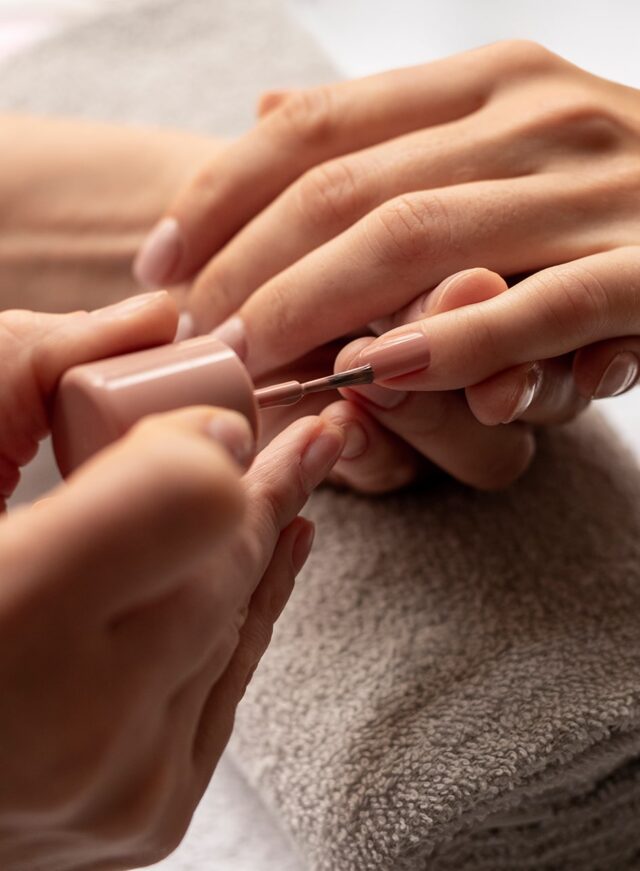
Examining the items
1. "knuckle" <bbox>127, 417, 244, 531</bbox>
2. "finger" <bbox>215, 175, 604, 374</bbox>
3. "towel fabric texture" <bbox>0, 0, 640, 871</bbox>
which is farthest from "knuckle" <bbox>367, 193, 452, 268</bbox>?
"knuckle" <bbox>127, 417, 244, 531</bbox>

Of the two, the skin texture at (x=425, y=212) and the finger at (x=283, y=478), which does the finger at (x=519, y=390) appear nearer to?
the skin texture at (x=425, y=212)

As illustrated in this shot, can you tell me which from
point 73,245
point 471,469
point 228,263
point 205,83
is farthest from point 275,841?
point 205,83

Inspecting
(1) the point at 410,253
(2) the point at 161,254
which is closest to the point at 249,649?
(1) the point at 410,253

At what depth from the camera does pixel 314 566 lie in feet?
Result: 2.34

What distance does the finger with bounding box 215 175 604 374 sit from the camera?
0.61 m

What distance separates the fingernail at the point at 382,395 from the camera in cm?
62

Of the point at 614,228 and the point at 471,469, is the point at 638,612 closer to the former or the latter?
the point at 471,469

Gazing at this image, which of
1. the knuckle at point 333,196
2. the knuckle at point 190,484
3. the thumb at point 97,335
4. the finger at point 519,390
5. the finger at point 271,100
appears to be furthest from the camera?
the finger at point 271,100

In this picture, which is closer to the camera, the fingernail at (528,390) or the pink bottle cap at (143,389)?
the pink bottle cap at (143,389)

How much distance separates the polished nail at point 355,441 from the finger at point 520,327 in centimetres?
11

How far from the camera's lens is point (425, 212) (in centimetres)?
61

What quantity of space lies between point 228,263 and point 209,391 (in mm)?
312

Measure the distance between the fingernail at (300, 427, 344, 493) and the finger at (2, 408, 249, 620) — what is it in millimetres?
167

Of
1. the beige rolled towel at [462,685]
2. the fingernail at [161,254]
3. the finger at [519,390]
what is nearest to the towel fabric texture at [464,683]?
the beige rolled towel at [462,685]
